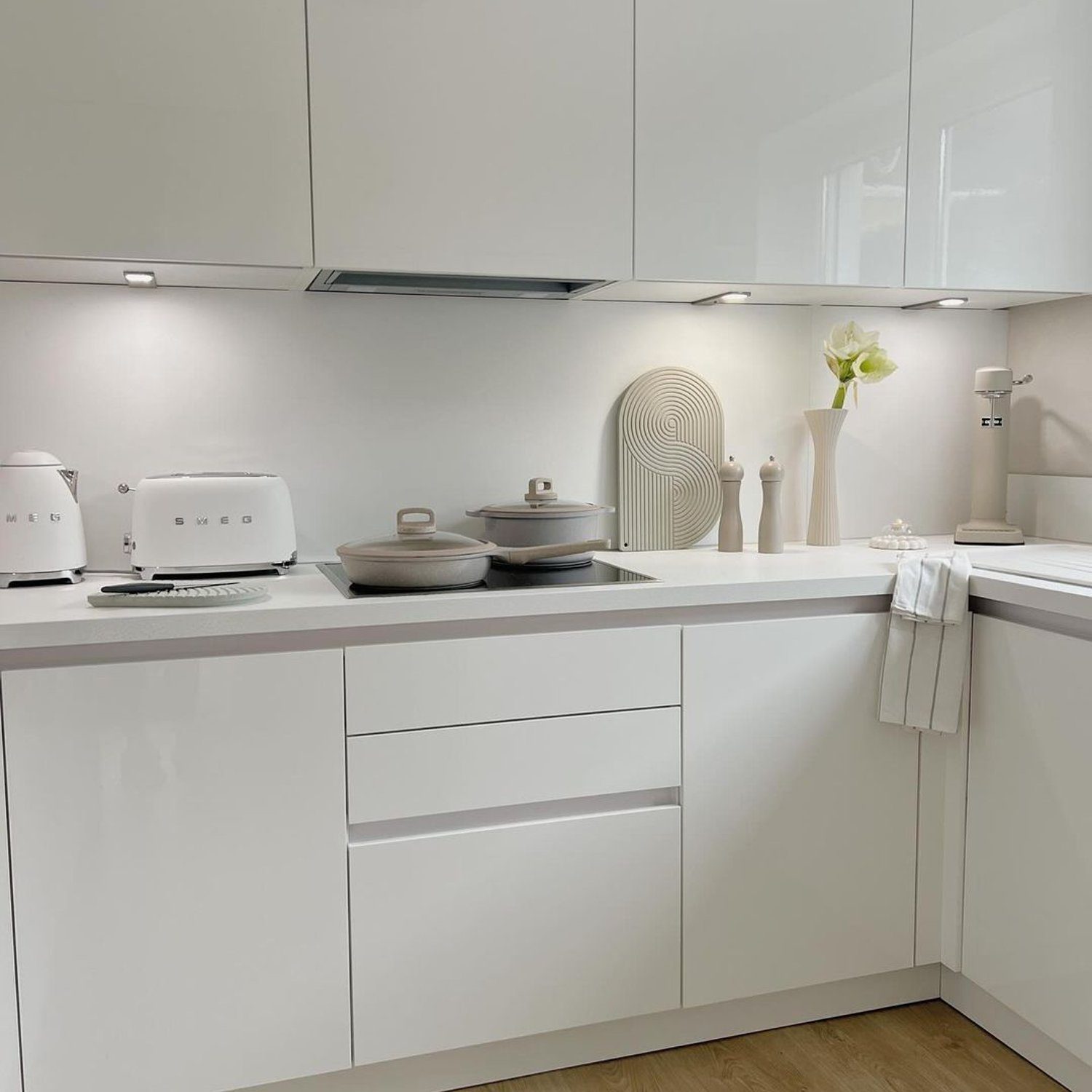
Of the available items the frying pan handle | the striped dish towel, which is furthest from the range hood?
the striped dish towel

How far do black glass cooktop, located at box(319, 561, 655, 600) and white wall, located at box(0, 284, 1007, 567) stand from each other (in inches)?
11.1

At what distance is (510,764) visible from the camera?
1925mm

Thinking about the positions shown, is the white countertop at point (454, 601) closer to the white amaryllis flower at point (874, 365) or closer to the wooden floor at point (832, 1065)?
the white amaryllis flower at point (874, 365)

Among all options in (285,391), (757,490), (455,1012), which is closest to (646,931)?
(455,1012)

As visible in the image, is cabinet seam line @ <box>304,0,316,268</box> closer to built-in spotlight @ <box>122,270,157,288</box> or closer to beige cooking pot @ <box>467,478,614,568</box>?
built-in spotlight @ <box>122,270,157,288</box>

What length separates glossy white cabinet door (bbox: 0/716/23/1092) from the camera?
5.51 ft

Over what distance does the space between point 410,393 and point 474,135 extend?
0.59m

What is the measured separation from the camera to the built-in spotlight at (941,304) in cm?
264

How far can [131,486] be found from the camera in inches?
88.6

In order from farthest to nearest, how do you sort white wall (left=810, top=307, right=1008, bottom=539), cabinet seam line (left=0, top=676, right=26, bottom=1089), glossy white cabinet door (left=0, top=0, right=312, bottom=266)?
1. white wall (left=810, top=307, right=1008, bottom=539)
2. glossy white cabinet door (left=0, top=0, right=312, bottom=266)
3. cabinet seam line (left=0, top=676, right=26, bottom=1089)

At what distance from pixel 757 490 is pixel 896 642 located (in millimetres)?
663

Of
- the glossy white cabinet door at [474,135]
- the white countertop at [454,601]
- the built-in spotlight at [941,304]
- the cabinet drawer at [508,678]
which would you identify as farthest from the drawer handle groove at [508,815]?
the built-in spotlight at [941,304]

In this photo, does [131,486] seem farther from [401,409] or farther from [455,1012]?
[455,1012]

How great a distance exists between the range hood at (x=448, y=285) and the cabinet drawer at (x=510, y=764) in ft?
2.91
